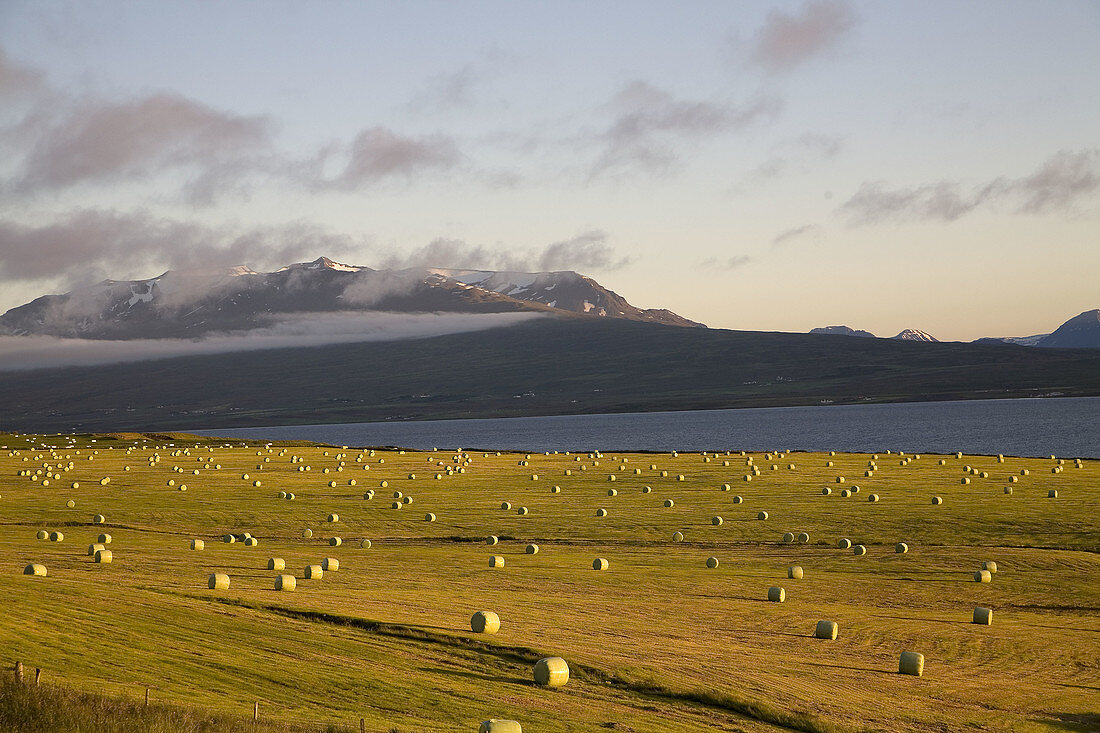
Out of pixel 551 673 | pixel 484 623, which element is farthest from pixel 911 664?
pixel 484 623

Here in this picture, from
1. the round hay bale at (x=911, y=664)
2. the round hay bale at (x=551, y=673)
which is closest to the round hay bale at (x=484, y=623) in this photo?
the round hay bale at (x=551, y=673)

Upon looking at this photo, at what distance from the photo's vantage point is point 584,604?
32.9m

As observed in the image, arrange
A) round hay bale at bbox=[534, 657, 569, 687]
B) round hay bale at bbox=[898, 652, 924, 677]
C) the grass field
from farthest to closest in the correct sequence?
round hay bale at bbox=[898, 652, 924, 677], round hay bale at bbox=[534, 657, 569, 687], the grass field

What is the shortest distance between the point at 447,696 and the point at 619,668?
4.41m

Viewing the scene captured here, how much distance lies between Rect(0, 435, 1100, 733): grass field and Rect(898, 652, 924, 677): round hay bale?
33 cm

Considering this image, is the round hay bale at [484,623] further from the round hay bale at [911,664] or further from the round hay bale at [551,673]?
the round hay bale at [911,664]

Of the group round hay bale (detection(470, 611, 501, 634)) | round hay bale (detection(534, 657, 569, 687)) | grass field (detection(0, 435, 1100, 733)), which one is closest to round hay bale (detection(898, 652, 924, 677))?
grass field (detection(0, 435, 1100, 733))

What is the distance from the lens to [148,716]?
16.5 m

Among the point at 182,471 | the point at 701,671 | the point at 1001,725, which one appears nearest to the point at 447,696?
the point at 701,671

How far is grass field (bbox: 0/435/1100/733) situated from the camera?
2148cm

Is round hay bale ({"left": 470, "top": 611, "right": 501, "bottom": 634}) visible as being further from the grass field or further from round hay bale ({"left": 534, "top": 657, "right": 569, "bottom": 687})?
round hay bale ({"left": 534, "top": 657, "right": 569, "bottom": 687})

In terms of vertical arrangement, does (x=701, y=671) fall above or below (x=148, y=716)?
below

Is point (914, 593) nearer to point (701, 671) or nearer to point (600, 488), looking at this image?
point (701, 671)

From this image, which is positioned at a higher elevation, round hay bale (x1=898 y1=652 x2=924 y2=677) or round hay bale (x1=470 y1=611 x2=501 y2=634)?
round hay bale (x1=470 y1=611 x2=501 y2=634)
